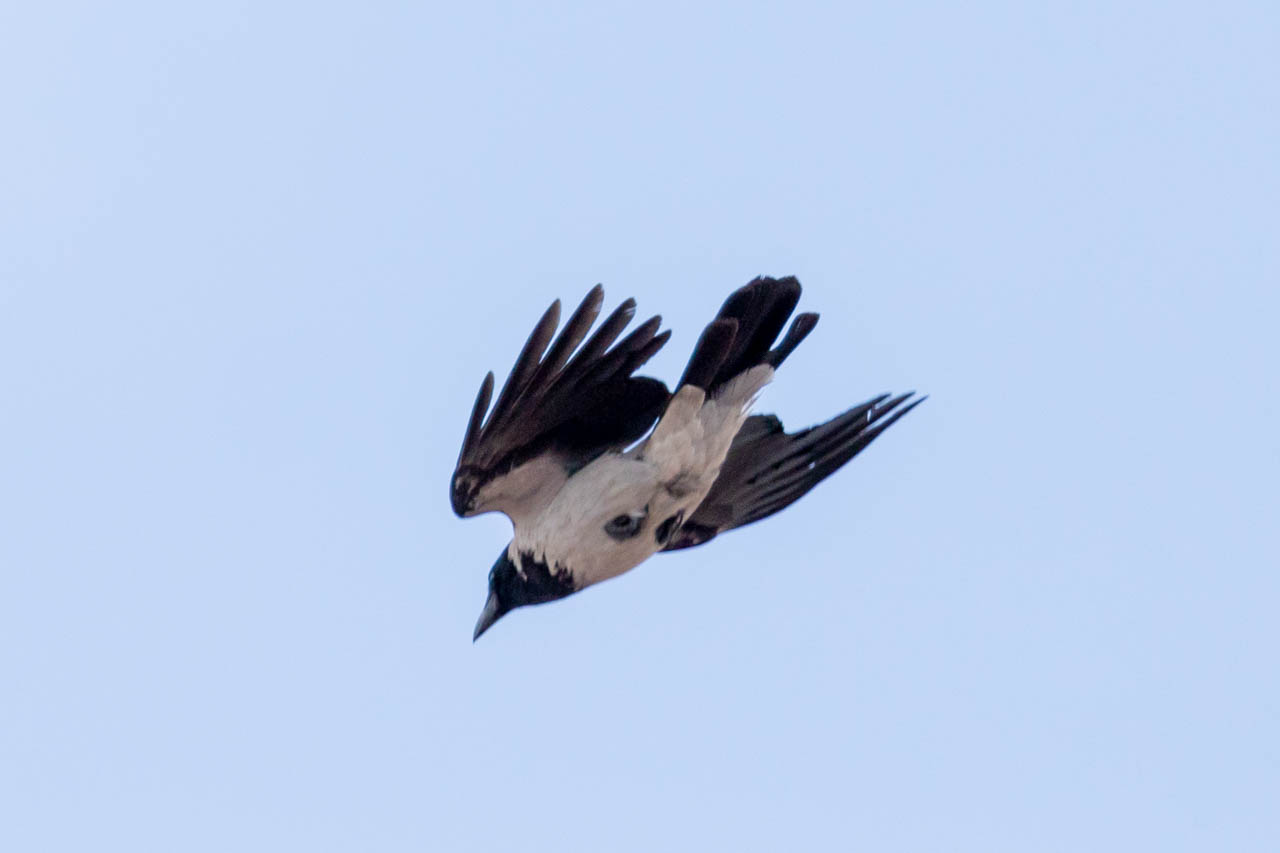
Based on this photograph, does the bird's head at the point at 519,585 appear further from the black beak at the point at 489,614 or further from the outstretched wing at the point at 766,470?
the outstretched wing at the point at 766,470

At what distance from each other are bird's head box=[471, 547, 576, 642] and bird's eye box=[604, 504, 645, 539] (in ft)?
1.19

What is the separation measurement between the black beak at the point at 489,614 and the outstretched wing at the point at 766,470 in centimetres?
109

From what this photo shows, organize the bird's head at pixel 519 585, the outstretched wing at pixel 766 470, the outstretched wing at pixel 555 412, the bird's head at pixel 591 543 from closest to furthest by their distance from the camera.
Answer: the outstretched wing at pixel 555 412, the bird's head at pixel 591 543, the bird's head at pixel 519 585, the outstretched wing at pixel 766 470

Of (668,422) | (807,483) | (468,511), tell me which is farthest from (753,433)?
(468,511)

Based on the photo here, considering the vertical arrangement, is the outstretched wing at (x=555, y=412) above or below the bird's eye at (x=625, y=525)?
above

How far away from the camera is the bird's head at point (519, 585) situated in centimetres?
1005

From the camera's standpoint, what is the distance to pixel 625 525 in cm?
985

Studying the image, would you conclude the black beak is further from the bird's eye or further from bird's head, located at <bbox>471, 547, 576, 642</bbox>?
the bird's eye

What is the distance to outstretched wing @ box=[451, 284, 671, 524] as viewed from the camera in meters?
9.45

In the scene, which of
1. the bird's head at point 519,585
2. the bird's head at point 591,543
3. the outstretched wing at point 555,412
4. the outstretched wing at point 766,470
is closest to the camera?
the outstretched wing at point 555,412

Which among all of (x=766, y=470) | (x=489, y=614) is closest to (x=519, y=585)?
(x=489, y=614)

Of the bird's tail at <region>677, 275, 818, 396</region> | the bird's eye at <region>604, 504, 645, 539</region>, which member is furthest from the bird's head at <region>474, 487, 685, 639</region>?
the bird's tail at <region>677, 275, 818, 396</region>

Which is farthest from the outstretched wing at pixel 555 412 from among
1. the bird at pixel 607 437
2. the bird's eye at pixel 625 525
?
the bird's eye at pixel 625 525

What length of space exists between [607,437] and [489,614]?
4.46 ft
